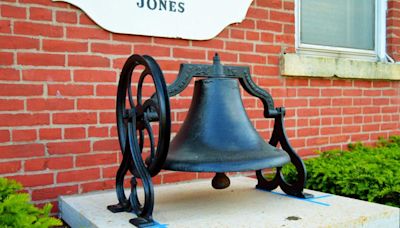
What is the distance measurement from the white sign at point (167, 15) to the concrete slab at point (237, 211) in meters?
1.03

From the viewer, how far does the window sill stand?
3.58 meters

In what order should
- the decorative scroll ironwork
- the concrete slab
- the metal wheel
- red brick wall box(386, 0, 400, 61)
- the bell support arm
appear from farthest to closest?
red brick wall box(386, 0, 400, 61) → the decorative scroll ironwork → the bell support arm → the concrete slab → the metal wheel

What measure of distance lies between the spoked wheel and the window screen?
2.10 meters

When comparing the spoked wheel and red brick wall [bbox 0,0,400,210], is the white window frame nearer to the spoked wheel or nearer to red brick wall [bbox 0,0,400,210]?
red brick wall [bbox 0,0,400,210]

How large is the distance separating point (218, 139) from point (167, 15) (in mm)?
1209

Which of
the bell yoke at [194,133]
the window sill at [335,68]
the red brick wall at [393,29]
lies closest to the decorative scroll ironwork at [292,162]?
the bell yoke at [194,133]

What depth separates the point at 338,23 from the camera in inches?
164

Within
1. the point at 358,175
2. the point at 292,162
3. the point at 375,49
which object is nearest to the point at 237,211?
the point at 292,162

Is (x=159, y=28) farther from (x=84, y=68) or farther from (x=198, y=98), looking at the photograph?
(x=198, y=98)

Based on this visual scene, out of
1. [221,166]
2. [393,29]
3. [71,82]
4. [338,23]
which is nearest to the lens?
[221,166]

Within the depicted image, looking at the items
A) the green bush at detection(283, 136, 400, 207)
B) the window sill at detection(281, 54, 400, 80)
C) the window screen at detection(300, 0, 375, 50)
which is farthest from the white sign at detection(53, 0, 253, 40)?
the green bush at detection(283, 136, 400, 207)

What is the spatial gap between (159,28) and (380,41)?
2448 millimetres

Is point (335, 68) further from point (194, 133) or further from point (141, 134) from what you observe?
point (141, 134)

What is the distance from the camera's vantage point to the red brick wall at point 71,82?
2516 millimetres
